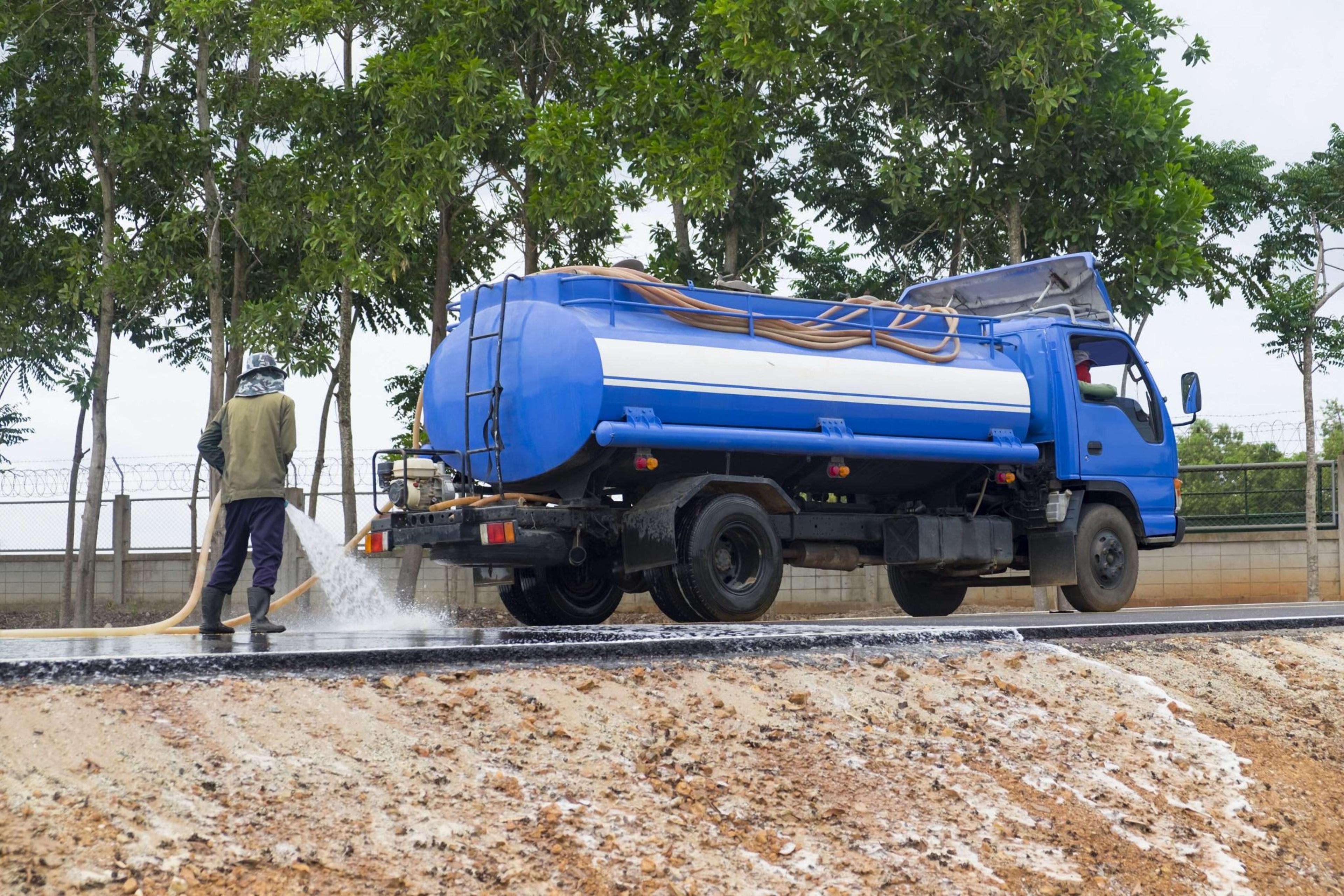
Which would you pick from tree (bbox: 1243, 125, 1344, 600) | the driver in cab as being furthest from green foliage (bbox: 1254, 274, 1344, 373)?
the driver in cab

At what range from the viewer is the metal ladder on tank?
1062 centimetres

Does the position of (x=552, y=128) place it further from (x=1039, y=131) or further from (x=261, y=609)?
(x=261, y=609)

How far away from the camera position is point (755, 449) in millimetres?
10742

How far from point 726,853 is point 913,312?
25.9ft

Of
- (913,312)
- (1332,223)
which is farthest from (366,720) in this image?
(1332,223)

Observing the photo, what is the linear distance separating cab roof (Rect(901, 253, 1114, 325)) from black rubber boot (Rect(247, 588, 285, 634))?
7604mm

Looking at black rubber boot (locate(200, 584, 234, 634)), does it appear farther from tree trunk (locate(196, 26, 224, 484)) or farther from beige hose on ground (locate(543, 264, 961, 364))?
tree trunk (locate(196, 26, 224, 484))

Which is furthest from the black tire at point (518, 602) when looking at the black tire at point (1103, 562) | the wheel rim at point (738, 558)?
the black tire at point (1103, 562)

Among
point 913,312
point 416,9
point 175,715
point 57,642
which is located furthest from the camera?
point 416,9

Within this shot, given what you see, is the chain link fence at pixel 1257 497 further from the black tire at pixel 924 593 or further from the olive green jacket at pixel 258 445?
the olive green jacket at pixel 258 445

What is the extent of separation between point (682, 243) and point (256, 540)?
10.5 m

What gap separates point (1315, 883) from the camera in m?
5.81

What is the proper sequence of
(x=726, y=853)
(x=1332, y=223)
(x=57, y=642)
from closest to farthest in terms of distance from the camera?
1. (x=726, y=853)
2. (x=57, y=642)
3. (x=1332, y=223)

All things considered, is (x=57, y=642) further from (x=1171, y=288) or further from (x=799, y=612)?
(x=1171, y=288)
